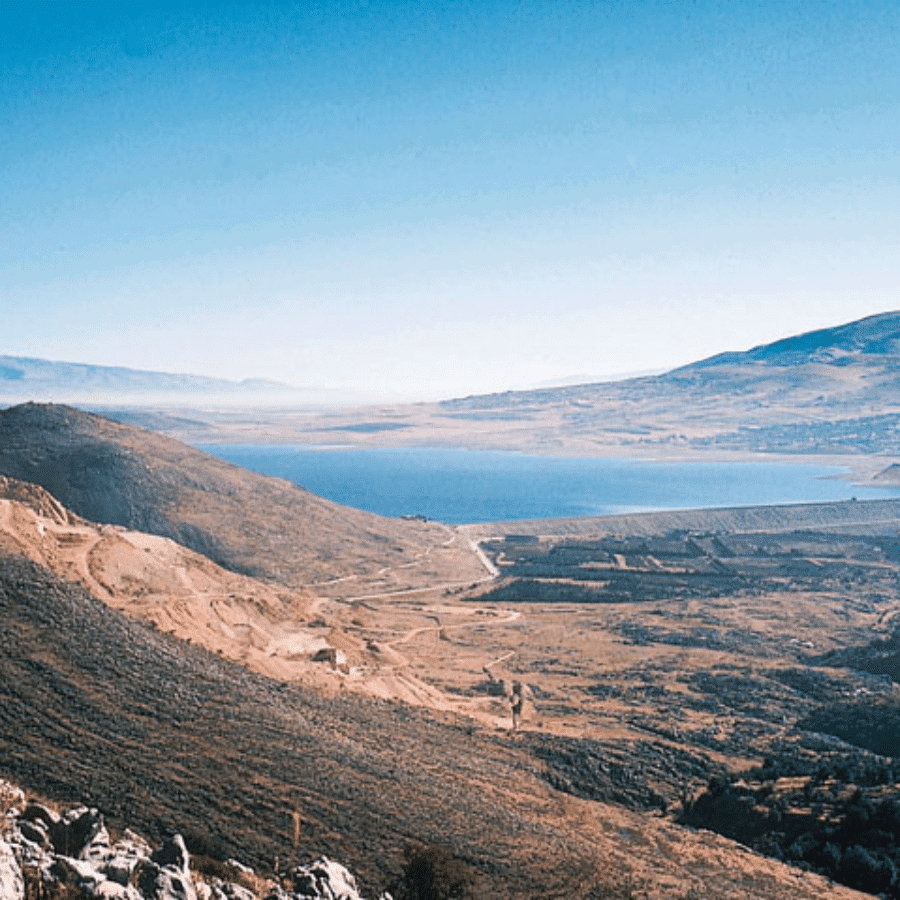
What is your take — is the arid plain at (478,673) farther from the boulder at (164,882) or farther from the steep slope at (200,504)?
the boulder at (164,882)

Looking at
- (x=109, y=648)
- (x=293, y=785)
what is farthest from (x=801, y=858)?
(x=109, y=648)

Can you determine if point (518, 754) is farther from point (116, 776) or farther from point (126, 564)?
point (126, 564)

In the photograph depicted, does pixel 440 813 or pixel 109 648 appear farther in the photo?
pixel 109 648

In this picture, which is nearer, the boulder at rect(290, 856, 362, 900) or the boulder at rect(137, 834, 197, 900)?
the boulder at rect(137, 834, 197, 900)

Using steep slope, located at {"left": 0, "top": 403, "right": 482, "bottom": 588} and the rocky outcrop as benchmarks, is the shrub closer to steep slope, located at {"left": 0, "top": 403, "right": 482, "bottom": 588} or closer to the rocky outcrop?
the rocky outcrop

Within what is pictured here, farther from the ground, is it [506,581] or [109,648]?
[109,648]

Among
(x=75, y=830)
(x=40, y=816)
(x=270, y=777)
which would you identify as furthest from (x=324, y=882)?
(x=40, y=816)

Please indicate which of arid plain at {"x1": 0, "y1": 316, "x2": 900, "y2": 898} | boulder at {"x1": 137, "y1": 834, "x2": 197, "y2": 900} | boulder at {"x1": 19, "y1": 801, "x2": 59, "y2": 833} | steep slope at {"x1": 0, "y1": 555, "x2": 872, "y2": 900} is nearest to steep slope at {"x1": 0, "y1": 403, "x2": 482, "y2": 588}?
arid plain at {"x1": 0, "y1": 316, "x2": 900, "y2": 898}
